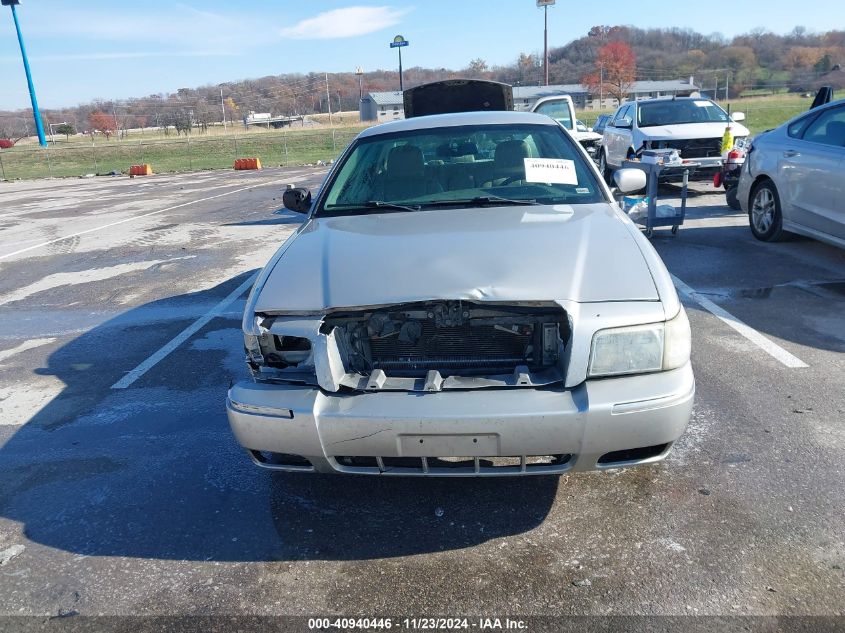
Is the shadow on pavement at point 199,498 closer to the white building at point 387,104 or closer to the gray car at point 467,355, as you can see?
the gray car at point 467,355

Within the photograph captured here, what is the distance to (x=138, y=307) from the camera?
6711mm

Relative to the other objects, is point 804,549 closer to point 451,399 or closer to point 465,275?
point 451,399

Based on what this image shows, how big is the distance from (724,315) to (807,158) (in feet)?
7.62

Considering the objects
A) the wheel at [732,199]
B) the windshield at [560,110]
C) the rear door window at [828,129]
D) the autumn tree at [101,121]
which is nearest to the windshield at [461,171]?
the rear door window at [828,129]

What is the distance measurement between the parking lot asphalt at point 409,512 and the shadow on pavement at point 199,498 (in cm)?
1

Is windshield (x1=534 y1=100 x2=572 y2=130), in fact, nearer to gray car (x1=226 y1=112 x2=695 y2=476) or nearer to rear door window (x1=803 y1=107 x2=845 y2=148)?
rear door window (x1=803 y1=107 x2=845 y2=148)

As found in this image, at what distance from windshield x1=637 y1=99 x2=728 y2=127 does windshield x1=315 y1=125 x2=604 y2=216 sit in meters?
8.65

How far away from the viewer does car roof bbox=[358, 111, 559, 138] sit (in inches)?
177

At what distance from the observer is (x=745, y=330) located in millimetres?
5090

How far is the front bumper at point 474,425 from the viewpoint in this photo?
2.49 m

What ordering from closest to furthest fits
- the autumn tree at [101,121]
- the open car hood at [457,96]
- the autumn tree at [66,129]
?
the open car hood at [457,96] → the autumn tree at [66,129] → the autumn tree at [101,121]

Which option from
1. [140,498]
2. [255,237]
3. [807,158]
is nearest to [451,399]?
[140,498]

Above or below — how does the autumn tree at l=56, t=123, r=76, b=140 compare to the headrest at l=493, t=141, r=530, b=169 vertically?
above

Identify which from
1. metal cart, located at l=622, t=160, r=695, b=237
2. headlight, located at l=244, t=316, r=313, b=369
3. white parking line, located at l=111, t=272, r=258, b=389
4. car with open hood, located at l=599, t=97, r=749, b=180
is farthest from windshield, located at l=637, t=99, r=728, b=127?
headlight, located at l=244, t=316, r=313, b=369
